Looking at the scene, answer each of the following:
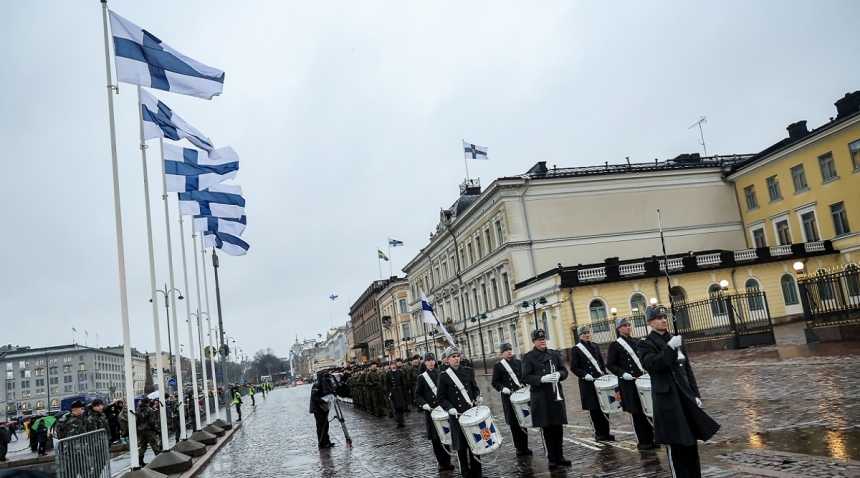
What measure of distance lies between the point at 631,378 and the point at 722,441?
158 cm

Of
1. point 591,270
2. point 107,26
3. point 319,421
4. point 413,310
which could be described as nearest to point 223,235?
point 319,421

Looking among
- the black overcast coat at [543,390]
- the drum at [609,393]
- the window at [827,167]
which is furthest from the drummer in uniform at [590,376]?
the window at [827,167]

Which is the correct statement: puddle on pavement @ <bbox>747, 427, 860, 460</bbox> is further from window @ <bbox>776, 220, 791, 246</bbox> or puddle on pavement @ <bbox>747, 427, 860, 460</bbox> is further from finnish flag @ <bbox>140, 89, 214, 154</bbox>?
window @ <bbox>776, 220, 791, 246</bbox>

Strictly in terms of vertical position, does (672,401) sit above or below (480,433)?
above

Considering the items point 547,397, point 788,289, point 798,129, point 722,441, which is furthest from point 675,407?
point 798,129

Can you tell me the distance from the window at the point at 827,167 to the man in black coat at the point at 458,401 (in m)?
41.7

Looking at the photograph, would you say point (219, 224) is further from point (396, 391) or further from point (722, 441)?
point (722, 441)

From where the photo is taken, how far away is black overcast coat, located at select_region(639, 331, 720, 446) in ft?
21.1

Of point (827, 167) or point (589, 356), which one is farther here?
point (827, 167)

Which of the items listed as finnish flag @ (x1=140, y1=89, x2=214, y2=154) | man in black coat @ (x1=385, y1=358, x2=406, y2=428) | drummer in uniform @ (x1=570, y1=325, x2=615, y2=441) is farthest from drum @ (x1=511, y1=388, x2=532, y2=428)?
man in black coat @ (x1=385, y1=358, x2=406, y2=428)

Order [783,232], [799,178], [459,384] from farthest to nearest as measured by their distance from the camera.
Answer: [783,232] < [799,178] < [459,384]

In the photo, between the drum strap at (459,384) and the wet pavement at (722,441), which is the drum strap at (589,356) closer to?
the wet pavement at (722,441)

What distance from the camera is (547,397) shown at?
9.76 meters

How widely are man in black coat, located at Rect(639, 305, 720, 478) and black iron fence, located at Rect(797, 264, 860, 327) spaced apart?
58.0ft
